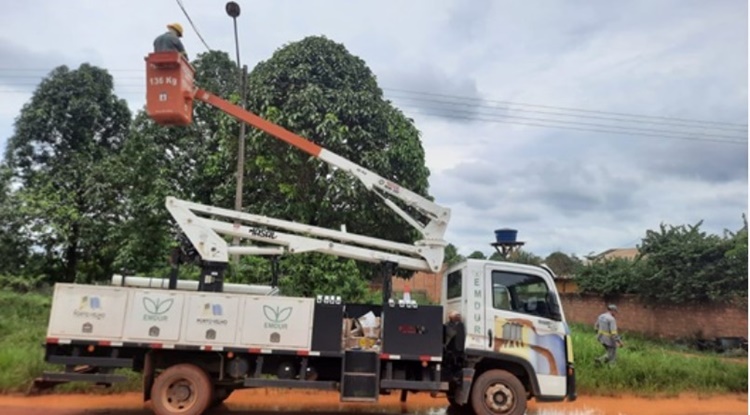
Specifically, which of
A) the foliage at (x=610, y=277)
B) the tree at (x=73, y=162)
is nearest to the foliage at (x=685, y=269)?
the foliage at (x=610, y=277)

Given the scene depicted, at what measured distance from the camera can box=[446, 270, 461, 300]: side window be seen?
850cm

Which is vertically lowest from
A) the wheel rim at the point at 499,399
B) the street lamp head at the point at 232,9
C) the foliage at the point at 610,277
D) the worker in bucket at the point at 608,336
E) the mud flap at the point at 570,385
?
the wheel rim at the point at 499,399

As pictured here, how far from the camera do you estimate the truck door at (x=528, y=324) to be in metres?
7.90

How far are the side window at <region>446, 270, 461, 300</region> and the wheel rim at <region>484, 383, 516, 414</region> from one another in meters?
1.40

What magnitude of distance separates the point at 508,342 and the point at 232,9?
8.44m

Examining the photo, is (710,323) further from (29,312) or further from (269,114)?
(29,312)

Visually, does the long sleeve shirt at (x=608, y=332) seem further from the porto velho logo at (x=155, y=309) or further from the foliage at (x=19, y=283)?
the foliage at (x=19, y=283)

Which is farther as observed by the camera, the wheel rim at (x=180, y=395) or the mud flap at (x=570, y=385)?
the mud flap at (x=570, y=385)

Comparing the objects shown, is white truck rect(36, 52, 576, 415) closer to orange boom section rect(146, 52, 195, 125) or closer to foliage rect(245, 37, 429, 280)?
orange boom section rect(146, 52, 195, 125)

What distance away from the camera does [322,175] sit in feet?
48.1

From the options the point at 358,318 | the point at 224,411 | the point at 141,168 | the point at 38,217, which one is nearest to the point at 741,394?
the point at 358,318

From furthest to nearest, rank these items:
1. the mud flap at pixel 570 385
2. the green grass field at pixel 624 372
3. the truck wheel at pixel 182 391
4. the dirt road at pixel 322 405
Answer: the green grass field at pixel 624 372 → the dirt road at pixel 322 405 → the mud flap at pixel 570 385 → the truck wheel at pixel 182 391

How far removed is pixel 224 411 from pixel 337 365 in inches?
78.5

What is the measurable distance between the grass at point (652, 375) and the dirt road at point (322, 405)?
0.26m
